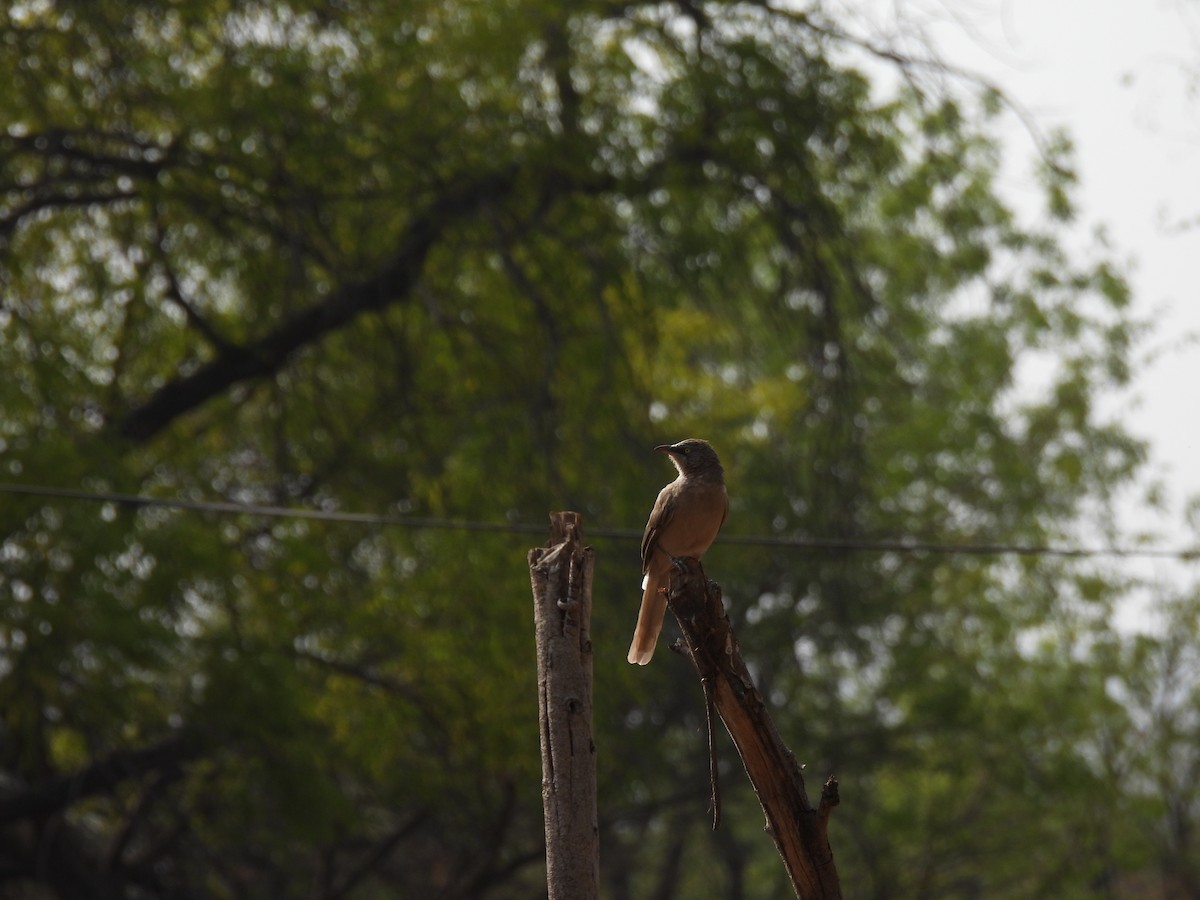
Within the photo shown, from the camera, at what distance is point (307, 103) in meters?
9.45

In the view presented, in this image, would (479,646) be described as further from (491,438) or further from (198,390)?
(198,390)

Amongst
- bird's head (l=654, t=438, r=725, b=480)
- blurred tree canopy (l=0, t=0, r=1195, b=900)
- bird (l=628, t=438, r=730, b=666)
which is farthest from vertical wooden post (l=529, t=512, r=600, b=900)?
blurred tree canopy (l=0, t=0, r=1195, b=900)

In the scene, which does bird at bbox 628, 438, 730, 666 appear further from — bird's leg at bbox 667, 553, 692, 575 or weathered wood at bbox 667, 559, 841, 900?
weathered wood at bbox 667, 559, 841, 900

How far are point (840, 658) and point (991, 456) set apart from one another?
347 centimetres

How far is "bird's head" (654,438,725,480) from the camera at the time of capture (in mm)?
5281

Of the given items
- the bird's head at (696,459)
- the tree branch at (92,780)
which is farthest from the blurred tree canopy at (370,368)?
the bird's head at (696,459)

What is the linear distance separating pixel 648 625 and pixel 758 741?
121cm

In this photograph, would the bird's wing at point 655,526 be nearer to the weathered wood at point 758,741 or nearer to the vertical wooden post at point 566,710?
the vertical wooden post at point 566,710

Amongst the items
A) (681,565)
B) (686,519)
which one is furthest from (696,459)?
(681,565)

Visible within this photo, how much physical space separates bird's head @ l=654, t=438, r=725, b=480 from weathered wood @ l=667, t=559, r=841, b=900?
1854 mm

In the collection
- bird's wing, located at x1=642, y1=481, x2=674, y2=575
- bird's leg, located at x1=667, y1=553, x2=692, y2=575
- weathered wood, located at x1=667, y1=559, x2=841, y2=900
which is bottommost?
weathered wood, located at x1=667, y1=559, x2=841, y2=900

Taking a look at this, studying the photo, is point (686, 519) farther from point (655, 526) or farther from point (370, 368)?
point (370, 368)

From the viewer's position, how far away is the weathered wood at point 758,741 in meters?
3.38

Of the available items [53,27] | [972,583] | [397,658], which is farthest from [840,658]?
[53,27]
